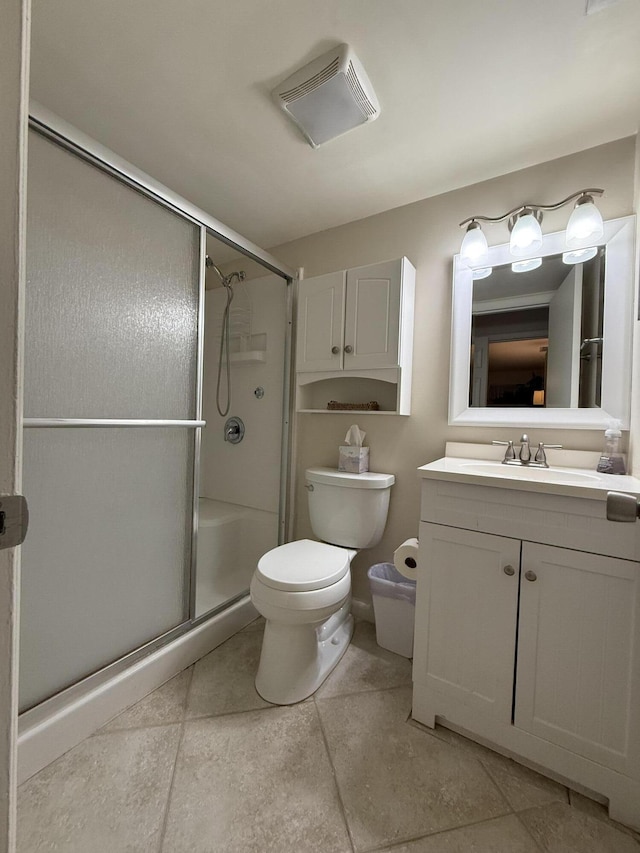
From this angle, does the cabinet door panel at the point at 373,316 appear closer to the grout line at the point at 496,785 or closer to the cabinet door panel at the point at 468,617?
the cabinet door panel at the point at 468,617

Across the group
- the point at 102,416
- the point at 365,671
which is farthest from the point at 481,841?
the point at 102,416

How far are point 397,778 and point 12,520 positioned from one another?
124 centimetres

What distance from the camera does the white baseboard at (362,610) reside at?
1.80 m

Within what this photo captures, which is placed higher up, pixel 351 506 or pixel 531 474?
pixel 531 474

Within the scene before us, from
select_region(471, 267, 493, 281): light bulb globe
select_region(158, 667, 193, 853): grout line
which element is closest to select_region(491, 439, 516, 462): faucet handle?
select_region(471, 267, 493, 281): light bulb globe

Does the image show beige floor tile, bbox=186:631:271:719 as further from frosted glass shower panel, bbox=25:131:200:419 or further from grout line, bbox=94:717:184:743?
frosted glass shower panel, bbox=25:131:200:419

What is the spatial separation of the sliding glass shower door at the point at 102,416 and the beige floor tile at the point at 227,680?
0.75 feet

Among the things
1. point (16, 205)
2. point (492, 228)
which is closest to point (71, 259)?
point (16, 205)

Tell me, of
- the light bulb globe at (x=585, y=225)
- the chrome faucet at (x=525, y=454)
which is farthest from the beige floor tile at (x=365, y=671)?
the light bulb globe at (x=585, y=225)

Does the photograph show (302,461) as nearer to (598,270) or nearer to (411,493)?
(411,493)

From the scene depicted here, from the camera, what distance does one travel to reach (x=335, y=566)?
137cm

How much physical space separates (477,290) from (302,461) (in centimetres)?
125

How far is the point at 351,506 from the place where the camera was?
165 centimetres

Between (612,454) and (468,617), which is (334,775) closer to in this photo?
(468,617)
